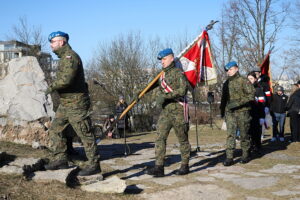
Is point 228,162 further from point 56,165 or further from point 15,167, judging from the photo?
point 15,167

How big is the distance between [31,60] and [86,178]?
4.44 meters

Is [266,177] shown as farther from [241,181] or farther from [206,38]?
[206,38]

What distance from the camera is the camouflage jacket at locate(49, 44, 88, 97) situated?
5090 millimetres

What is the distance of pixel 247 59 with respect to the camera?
30.5m

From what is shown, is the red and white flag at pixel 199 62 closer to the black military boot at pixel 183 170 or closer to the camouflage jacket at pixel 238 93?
the camouflage jacket at pixel 238 93

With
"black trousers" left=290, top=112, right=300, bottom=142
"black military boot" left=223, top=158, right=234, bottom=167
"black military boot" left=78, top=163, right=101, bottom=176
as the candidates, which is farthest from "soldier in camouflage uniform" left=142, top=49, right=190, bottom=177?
"black trousers" left=290, top=112, right=300, bottom=142

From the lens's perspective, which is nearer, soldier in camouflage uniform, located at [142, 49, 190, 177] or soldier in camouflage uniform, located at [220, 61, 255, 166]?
soldier in camouflage uniform, located at [142, 49, 190, 177]

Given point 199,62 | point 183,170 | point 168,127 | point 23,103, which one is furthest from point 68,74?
point 199,62

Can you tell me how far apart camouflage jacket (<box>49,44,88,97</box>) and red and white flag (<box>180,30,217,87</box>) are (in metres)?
3.21

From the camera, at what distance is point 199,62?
26.5 feet

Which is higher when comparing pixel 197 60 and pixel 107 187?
pixel 197 60

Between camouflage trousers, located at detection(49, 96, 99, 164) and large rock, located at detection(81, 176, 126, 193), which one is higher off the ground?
camouflage trousers, located at detection(49, 96, 99, 164)

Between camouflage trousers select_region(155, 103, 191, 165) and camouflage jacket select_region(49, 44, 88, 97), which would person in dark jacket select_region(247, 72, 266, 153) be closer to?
camouflage trousers select_region(155, 103, 191, 165)

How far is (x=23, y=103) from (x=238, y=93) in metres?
4.65
